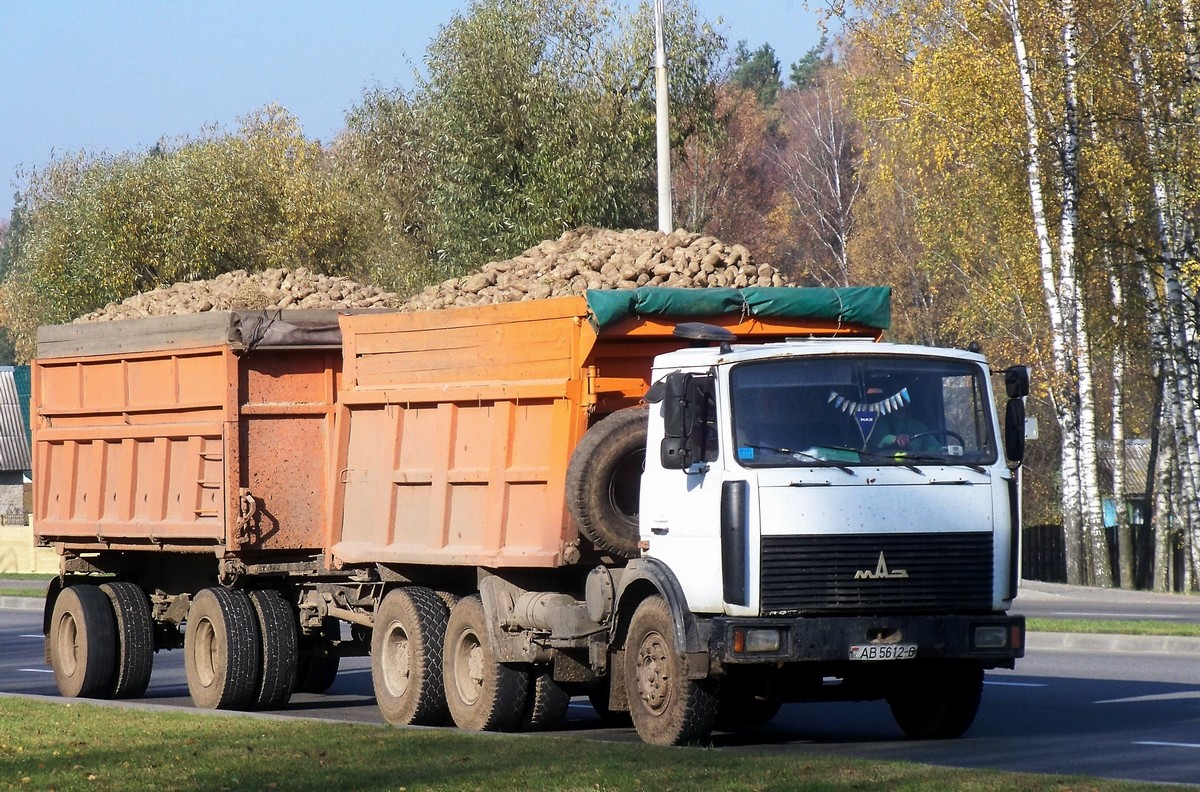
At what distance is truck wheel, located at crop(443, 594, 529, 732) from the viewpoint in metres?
12.2

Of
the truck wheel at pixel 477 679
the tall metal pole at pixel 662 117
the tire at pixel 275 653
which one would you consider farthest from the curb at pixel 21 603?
the truck wheel at pixel 477 679

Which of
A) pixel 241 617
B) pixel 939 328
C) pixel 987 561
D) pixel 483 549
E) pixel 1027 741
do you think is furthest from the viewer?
pixel 939 328

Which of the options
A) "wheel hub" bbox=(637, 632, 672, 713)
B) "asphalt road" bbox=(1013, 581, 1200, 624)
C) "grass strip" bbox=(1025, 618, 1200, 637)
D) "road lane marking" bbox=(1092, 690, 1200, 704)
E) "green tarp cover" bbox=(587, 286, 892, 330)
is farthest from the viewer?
"asphalt road" bbox=(1013, 581, 1200, 624)

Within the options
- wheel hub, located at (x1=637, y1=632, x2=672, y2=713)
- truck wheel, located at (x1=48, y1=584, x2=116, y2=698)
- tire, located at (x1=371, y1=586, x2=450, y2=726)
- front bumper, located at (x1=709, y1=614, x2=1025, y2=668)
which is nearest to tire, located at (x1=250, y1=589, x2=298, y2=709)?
tire, located at (x1=371, y1=586, x2=450, y2=726)

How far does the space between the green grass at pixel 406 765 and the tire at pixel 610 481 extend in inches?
51.7

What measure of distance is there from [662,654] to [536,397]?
2013 millimetres

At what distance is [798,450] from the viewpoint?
34.1 feet

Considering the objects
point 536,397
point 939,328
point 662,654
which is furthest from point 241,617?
point 939,328

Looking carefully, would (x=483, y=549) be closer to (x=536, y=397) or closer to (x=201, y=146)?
(x=536, y=397)

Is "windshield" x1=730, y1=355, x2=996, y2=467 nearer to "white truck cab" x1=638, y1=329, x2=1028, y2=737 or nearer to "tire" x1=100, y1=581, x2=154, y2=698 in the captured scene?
"white truck cab" x1=638, y1=329, x2=1028, y2=737

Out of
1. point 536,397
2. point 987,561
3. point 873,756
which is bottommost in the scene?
point 873,756

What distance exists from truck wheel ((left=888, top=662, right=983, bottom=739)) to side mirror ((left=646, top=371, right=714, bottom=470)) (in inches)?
80.1

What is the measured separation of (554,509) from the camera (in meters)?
11.7

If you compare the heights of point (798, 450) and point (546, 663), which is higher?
point (798, 450)
